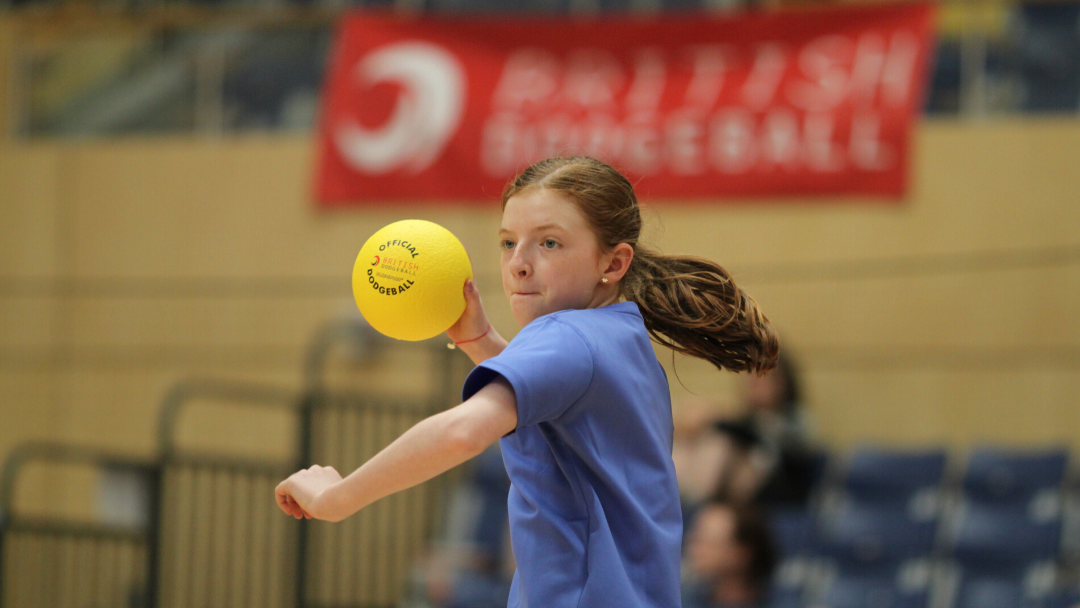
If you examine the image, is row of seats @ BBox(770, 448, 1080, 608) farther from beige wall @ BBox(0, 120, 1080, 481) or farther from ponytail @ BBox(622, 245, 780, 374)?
ponytail @ BBox(622, 245, 780, 374)

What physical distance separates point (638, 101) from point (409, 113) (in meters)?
1.39

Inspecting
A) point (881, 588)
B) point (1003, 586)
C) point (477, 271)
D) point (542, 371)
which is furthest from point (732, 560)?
point (542, 371)

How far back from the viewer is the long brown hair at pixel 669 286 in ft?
6.09

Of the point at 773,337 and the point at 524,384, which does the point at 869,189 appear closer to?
the point at 773,337

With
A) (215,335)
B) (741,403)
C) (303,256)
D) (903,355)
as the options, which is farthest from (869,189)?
(215,335)

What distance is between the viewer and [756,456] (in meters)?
5.66

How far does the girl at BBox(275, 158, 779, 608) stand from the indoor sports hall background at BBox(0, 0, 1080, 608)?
302cm

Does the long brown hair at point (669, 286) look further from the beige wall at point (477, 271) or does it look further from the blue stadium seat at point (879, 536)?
the blue stadium seat at point (879, 536)

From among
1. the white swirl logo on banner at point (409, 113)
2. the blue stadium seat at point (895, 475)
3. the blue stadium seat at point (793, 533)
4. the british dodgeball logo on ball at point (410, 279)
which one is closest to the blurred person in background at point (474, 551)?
the blue stadium seat at point (793, 533)

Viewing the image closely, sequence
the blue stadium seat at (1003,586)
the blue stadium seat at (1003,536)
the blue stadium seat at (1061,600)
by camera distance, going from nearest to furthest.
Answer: the blue stadium seat at (1061,600) → the blue stadium seat at (1003,586) → the blue stadium seat at (1003,536)

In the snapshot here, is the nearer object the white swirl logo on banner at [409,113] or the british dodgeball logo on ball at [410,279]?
the british dodgeball logo on ball at [410,279]

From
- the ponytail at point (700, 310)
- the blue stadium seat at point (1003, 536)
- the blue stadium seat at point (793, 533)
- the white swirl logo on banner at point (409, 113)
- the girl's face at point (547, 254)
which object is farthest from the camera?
the white swirl logo on banner at point (409, 113)

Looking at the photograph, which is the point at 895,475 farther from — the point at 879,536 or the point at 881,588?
the point at 881,588

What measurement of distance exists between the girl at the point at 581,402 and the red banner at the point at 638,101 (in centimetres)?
466
